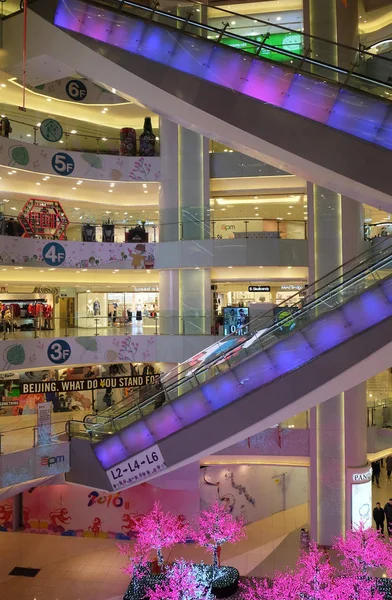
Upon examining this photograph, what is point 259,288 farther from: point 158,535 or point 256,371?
point 158,535

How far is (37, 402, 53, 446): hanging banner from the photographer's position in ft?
38.8

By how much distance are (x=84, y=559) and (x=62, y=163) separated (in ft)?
37.7

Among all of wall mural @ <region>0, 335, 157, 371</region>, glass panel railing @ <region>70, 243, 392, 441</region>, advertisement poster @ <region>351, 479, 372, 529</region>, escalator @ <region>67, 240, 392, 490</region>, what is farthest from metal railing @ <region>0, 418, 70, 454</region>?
advertisement poster @ <region>351, 479, 372, 529</region>

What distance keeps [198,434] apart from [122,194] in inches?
428

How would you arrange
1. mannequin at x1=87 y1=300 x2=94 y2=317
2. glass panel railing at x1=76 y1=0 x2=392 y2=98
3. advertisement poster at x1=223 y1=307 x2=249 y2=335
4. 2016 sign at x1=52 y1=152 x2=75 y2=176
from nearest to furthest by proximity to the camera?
glass panel railing at x1=76 y1=0 x2=392 y2=98 → advertisement poster at x1=223 y1=307 x2=249 y2=335 → 2016 sign at x1=52 y1=152 x2=75 y2=176 → mannequin at x1=87 y1=300 x2=94 y2=317

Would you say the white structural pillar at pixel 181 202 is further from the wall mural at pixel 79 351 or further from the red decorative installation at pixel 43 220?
the red decorative installation at pixel 43 220

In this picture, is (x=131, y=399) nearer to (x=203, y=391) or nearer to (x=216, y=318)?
(x=203, y=391)

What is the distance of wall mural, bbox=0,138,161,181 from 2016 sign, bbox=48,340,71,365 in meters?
5.22

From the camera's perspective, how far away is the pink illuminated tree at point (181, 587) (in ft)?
32.3

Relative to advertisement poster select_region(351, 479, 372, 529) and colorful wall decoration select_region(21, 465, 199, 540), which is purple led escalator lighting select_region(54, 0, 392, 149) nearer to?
advertisement poster select_region(351, 479, 372, 529)

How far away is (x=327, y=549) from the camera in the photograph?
1410 centimetres

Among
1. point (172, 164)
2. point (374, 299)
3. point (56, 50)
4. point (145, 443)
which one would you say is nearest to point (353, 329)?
point (374, 299)

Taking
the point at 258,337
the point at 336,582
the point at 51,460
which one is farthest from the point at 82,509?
the point at 258,337

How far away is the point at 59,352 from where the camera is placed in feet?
49.0
